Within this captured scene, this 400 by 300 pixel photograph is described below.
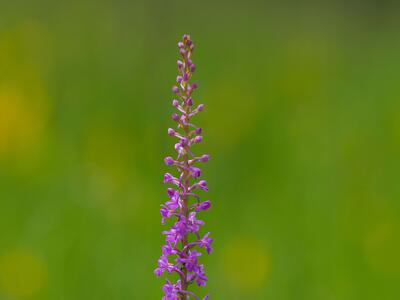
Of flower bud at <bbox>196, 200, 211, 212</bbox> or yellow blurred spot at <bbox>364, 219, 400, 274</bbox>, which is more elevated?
yellow blurred spot at <bbox>364, 219, 400, 274</bbox>

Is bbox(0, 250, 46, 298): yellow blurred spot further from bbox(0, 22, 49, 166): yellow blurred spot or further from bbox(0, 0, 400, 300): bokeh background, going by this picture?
bbox(0, 22, 49, 166): yellow blurred spot

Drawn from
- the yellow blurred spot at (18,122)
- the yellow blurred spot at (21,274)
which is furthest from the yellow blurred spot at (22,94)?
the yellow blurred spot at (21,274)

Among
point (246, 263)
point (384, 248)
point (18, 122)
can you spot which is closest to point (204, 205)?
point (246, 263)

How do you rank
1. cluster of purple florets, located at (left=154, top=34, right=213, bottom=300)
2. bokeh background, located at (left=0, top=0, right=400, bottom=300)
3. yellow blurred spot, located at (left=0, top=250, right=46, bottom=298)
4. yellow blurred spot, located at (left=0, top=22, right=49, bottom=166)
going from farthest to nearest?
yellow blurred spot, located at (left=0, top=22, right=49, bottom=166)
bokeh background, located at (left=0, top=0, right=400, bottom=300)
yellow blurred spot, located at (left=0, top=250, right=46, bottom=298)
cluster of purple florets, located at (left=154, top=34, right=213, bottom=300)

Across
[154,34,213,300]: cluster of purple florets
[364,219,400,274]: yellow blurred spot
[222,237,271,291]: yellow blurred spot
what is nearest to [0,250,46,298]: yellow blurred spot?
[222,237,271,291]: yellow blurred spot

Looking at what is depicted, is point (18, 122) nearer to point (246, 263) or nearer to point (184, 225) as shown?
point (246, 263)

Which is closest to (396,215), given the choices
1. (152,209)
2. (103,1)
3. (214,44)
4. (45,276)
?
(152,209)

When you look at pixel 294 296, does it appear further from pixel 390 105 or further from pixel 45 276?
pixel 390 105

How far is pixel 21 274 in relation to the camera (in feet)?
16.0

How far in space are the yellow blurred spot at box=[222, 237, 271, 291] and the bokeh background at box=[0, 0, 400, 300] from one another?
0.5 inches

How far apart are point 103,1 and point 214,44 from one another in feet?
5.68

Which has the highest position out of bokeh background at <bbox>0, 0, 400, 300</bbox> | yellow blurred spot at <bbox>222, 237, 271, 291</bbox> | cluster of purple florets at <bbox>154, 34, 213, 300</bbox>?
bokeh background at <bbox>0, 0, 400, 300</bbox>

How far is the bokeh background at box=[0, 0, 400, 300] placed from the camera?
17.2 ft

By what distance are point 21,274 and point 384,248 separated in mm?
2580
